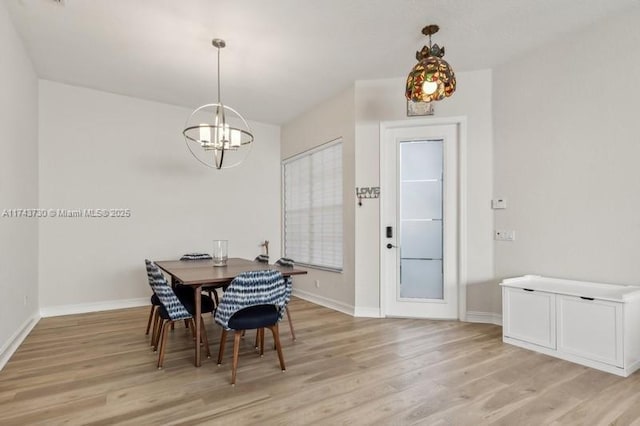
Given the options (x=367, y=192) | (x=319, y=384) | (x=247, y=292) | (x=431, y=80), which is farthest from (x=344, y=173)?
(x=319, y=384)

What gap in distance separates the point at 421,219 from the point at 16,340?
173 inches

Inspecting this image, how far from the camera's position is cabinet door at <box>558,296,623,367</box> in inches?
108

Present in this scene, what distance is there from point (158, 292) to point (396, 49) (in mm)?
3272

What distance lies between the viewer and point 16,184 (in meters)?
3.43

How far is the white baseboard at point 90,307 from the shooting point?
4.47 meters

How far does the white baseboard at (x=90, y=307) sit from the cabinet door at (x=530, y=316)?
15.1 feet

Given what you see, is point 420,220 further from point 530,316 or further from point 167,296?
point 167,296

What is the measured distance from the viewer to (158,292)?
2928 mm

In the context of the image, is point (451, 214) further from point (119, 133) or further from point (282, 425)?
point (119, 133)

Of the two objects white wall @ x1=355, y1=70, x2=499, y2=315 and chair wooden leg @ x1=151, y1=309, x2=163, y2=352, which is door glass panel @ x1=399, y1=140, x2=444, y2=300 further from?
chair wooden leg @ x1=151, y1=309, x2=163, y2=352

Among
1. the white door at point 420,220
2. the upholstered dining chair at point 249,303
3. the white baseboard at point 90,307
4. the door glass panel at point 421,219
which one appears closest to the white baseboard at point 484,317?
the white door at point 420,220

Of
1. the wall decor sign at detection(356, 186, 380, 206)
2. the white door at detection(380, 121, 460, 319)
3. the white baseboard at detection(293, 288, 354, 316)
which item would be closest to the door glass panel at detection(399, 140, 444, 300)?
the white door at detection(380, 121, 460, 319)

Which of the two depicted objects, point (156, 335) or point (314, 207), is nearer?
point (156, 335)

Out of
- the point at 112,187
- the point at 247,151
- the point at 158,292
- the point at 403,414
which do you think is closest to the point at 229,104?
the point at 247,151
